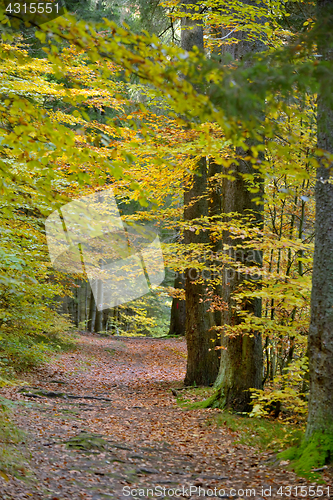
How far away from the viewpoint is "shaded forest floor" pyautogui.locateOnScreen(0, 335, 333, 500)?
4.24 metres

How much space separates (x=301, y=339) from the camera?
5.66m

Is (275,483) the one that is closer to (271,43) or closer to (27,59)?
(27,59)

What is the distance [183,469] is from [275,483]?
130 centimetres

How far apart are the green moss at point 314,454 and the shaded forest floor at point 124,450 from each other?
0.15 m

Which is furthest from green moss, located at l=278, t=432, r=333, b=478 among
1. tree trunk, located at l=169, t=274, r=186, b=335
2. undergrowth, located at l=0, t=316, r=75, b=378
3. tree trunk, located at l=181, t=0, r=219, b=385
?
tree trunk, located at l=169, t=274, r=186, b=335

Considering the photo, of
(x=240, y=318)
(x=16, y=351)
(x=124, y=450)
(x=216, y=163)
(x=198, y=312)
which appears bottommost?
(x=124, y=450)

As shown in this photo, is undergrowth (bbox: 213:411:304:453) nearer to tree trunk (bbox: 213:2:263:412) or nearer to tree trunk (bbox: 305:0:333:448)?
tree trunk (bbox: 213:2:263:412)

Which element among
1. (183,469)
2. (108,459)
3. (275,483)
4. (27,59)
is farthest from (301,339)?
(27,59)

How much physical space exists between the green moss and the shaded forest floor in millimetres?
153

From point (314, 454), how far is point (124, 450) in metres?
2.63

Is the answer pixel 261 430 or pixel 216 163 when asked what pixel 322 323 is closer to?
pixel 216 163

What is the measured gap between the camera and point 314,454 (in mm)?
4422

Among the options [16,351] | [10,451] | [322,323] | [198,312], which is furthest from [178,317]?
[10,451]

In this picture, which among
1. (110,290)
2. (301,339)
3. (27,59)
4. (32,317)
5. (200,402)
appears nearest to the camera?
(27,59)
